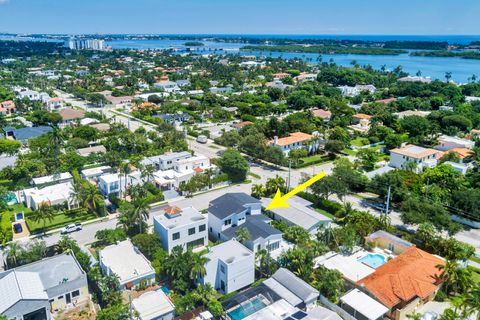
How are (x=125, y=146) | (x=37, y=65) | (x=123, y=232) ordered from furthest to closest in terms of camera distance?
(x=37, y=65) → (x=125, y=146) → (x=123, y=232)

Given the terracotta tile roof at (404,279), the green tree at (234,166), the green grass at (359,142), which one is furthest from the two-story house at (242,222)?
the green grass at (359,142)

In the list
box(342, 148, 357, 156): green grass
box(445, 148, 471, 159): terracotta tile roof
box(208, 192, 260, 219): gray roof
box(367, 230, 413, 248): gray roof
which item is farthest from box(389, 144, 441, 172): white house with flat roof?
box(208, 192, 260, 219): gray roof

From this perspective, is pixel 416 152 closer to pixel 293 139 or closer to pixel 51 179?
pixel 293 139

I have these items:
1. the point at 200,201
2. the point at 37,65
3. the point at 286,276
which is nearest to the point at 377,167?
the point at 200,201

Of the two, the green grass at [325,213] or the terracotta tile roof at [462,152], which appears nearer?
the green grass at [325,213]

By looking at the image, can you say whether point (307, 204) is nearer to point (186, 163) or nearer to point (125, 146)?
point (186, 163)

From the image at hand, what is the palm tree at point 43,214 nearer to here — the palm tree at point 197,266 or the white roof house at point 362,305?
the palm tree at point 197,266

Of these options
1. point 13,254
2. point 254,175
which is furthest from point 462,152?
point 13,254
